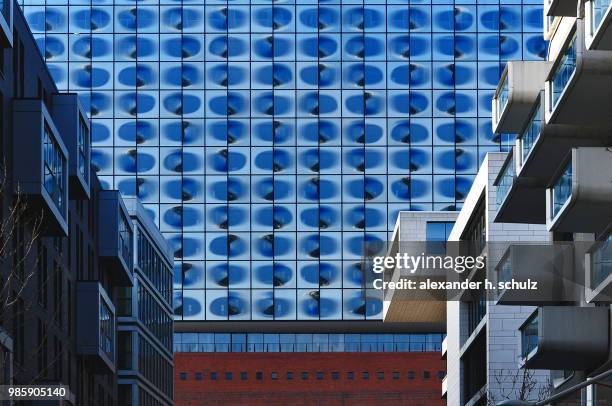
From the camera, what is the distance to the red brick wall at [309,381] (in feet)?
474

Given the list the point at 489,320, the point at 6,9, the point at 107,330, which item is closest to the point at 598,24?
the point at 6,9

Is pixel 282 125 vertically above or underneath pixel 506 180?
above

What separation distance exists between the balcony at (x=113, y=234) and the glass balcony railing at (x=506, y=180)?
3777 centimetres

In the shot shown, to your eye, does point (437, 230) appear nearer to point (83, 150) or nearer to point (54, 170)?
point (83, 150)

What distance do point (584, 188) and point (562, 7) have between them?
206 inches

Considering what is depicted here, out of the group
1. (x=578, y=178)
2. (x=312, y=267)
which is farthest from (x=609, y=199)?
(x=312, y=267)

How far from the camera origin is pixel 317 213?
14362 cm

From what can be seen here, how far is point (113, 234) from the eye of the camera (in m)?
86.4

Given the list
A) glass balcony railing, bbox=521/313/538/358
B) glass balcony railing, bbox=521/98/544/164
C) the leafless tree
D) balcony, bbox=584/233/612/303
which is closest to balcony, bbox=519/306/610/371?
glass balcony railing, bbox=521/313/538/358

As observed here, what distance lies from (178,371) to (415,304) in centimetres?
4750

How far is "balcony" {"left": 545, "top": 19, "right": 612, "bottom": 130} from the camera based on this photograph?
3731 centimetres

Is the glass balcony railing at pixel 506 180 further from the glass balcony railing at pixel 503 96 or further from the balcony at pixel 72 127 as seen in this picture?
the balcony at pixel 72 127

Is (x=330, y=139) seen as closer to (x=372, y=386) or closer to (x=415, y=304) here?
(x=372, y=386)

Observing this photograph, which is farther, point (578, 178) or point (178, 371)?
point (178, 371)
